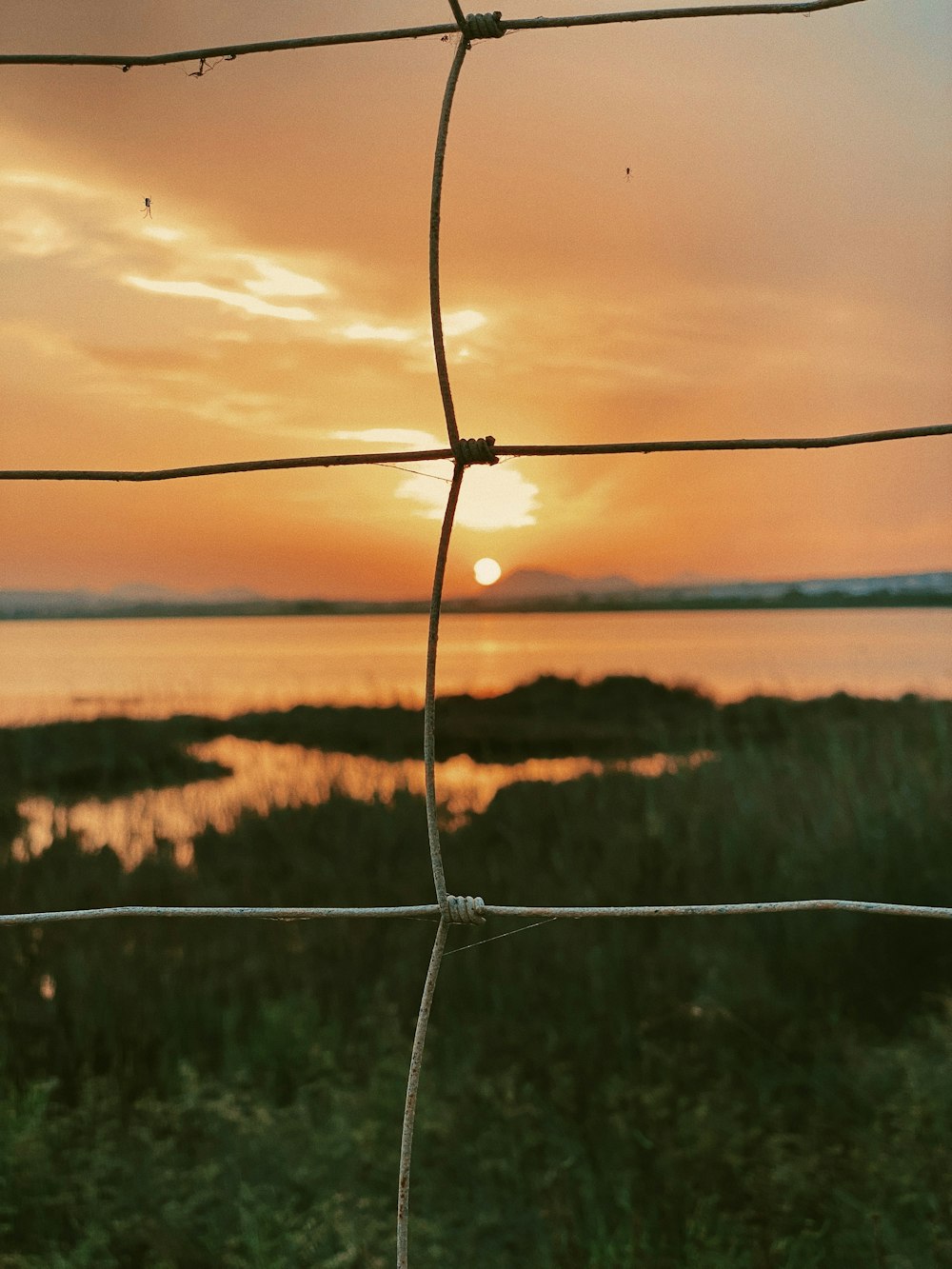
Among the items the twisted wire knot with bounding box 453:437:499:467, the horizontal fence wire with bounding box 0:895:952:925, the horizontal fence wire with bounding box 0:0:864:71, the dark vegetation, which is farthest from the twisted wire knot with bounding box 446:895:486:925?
the dark vegetation

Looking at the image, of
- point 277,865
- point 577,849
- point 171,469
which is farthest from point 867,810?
point 171,469

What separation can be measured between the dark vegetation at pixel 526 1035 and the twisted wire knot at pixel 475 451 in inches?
34.0

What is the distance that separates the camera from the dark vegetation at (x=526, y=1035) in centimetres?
109

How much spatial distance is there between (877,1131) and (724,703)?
1399 millimetres

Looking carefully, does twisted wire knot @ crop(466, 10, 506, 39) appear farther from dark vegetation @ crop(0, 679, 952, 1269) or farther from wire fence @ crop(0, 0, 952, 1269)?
dark vegetation @ crop(0, 679, 952, 1269)

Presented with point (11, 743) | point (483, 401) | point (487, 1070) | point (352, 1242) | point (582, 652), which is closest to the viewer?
point (352, 1242)

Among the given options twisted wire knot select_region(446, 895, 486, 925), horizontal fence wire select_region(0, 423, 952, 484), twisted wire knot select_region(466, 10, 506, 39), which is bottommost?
twisted wire knot select_region(446, 895, 486, 925)

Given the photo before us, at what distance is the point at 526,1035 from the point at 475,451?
1.13 m

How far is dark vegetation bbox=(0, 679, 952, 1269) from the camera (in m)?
1.09

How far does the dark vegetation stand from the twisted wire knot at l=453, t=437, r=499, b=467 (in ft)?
2.84

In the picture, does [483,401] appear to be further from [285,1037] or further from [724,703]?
[724,703]

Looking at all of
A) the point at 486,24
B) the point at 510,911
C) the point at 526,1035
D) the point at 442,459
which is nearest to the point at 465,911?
the point at 510,911

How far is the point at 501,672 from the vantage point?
9.28ft

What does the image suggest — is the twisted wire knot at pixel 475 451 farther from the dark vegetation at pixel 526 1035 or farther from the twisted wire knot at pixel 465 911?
the dark vegetation at pixel 526 1035
